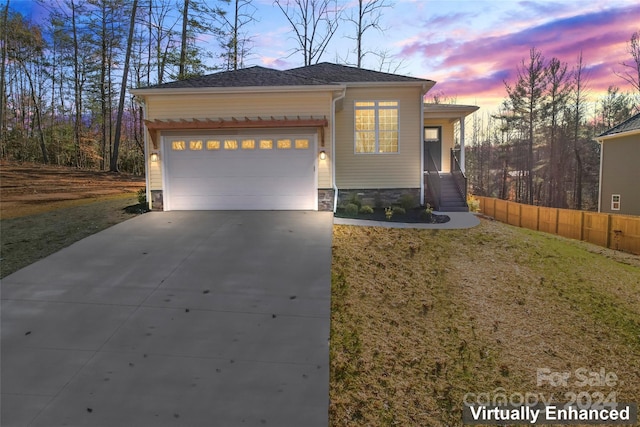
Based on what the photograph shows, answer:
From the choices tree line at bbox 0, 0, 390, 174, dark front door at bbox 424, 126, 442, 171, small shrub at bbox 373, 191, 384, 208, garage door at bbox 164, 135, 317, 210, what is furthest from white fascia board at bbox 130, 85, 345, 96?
tree line at bbox 0, 0, 390, 174

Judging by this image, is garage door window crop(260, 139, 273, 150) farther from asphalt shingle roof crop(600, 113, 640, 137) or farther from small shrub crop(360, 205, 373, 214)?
asphalt shingle roof crop(600, 113, 640, 137)

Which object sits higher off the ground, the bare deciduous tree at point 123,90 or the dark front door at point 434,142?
the bare deciduous tree at point 123,90

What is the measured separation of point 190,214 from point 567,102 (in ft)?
97.8

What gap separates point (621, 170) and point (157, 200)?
18764 millimetres

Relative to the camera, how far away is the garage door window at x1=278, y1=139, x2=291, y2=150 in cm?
1028

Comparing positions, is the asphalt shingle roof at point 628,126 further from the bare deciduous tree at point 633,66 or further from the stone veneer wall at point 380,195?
the stone veneer wall at point 380,195

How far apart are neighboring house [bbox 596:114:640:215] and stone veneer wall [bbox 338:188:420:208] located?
10.4 m

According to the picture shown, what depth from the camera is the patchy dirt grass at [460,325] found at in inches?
153

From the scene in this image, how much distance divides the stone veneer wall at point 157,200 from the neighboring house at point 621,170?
18187 mm

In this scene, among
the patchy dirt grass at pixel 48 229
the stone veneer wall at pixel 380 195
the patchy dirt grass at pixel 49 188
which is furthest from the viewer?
the stone veneer wall at pixel 380 195

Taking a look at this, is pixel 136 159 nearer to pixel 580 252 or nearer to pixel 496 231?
pixel 496 231

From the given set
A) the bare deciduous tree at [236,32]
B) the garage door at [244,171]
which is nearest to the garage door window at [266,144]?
the garage door at [244,171]

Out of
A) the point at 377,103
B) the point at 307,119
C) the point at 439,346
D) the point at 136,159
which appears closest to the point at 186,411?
the point at 439,346

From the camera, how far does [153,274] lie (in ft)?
19.9
